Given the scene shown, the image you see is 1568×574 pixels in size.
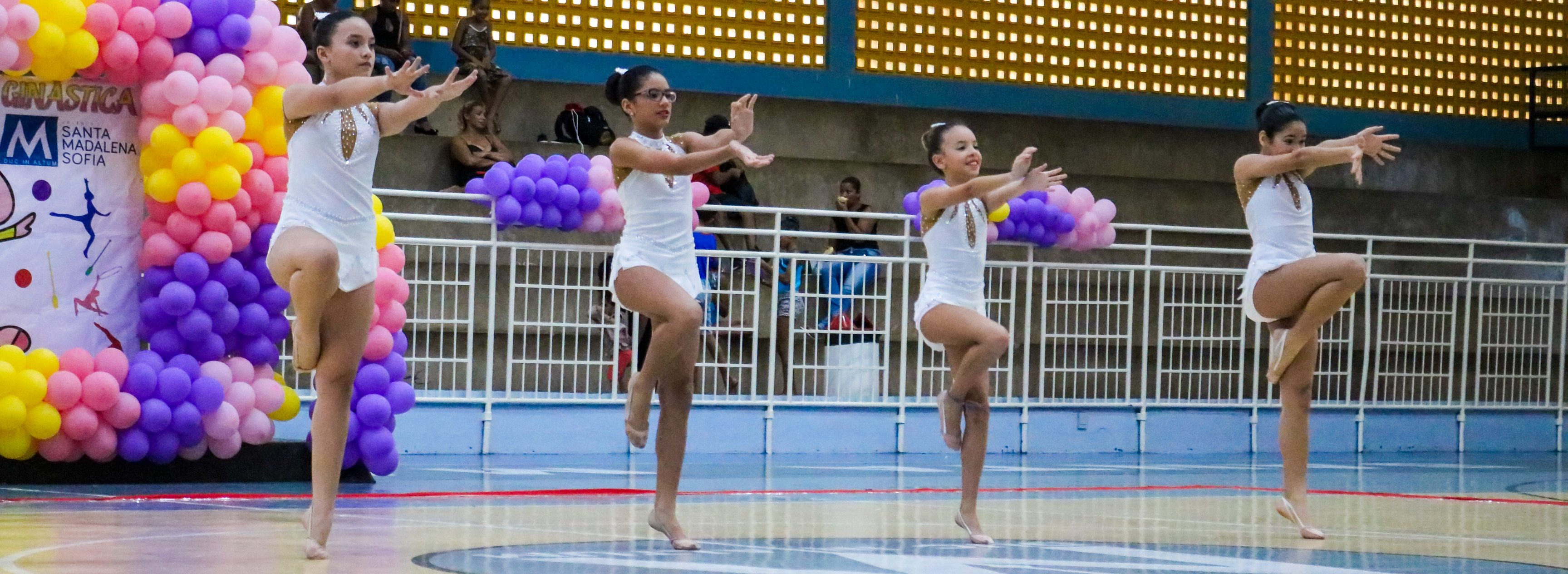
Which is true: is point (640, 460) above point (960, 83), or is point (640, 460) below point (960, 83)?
below

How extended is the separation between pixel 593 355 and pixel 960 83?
472 cm

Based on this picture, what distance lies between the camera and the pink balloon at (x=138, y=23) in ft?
24.5

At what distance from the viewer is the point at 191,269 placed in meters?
7.62

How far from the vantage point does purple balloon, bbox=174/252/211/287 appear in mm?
7621

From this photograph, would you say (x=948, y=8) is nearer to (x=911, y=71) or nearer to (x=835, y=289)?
(x=911, y=71)

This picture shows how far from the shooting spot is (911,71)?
50.2 ft

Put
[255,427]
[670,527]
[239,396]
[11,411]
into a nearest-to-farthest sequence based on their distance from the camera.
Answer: [670,527] < [11,411] < [239,396] < [255,427]

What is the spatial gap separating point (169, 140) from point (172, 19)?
1.58 ft

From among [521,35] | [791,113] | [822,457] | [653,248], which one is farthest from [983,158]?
[653,248]

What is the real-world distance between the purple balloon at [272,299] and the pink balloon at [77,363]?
0.73 meters

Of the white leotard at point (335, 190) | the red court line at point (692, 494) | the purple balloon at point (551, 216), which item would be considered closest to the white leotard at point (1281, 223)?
the red court line at point (692, 494)

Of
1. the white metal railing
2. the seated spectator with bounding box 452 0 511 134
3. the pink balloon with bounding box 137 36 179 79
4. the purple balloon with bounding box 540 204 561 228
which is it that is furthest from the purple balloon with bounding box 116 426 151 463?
the seated spectator with bounding box 452 0 511 134

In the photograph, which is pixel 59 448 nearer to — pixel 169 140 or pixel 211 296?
pixel 211 296

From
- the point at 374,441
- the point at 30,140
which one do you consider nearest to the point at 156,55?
the point at 30,140
